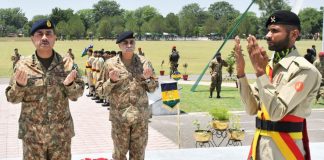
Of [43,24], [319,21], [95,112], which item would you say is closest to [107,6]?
[319,21]

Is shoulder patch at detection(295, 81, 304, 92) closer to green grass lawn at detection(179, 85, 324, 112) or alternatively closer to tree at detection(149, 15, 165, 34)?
green grass lawn at detection(179, 85, 324, 112)

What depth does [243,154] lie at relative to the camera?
782 cm

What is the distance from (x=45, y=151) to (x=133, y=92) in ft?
5.88

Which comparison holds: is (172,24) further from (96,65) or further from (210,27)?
(96,65)

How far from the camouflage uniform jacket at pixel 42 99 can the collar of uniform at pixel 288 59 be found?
2.08 meters

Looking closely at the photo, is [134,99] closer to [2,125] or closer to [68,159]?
[68,159]

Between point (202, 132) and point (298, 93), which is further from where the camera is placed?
point (202, 132)

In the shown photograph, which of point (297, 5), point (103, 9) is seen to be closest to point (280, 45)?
point (297, 5)

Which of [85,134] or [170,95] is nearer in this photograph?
[170,95]

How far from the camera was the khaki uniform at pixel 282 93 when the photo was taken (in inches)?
137

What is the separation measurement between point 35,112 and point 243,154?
4.12m

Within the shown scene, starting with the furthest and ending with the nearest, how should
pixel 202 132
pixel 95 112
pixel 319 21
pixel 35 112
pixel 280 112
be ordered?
pixel 319 21, pixel 95 112, pixel 202 132, pixel 35 112, pixel 280 112

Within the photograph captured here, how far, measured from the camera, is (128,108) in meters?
6.23

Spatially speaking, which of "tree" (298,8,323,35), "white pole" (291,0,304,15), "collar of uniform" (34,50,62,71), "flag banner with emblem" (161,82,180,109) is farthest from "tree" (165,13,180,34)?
"collar of uniform" (34,50,62,71)
